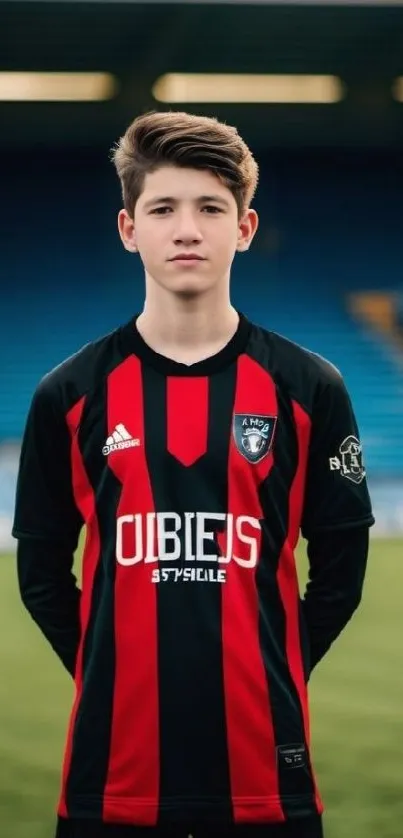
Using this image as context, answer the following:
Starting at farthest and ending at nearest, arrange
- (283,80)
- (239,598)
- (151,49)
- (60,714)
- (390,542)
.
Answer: (283,80) < (151,49) < (390,542) < (60,714) < (239,598)

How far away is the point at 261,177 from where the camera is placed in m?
12.8

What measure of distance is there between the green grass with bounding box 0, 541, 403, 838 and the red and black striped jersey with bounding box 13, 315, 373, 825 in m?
1.60

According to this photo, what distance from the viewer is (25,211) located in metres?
12.8

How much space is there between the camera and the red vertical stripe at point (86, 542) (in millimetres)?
1699

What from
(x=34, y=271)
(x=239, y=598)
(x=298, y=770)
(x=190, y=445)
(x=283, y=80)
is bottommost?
(x=298, y=770)

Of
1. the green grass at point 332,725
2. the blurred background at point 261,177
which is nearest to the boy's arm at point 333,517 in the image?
the green grass at point 332,725

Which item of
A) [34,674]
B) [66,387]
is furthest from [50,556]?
[34,674]

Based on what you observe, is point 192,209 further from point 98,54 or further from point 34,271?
point 34,271

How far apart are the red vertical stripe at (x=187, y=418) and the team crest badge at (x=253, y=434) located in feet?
0.14

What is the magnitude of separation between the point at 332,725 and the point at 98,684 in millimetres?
2702

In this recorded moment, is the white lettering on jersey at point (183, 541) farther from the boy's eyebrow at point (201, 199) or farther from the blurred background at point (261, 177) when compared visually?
the blurred background at point (261, 177)

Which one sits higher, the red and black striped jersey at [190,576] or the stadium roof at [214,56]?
the stadium roof at [214,56]

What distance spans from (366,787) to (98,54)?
26.6ft

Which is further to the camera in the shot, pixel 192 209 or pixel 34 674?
pixel 34 674
